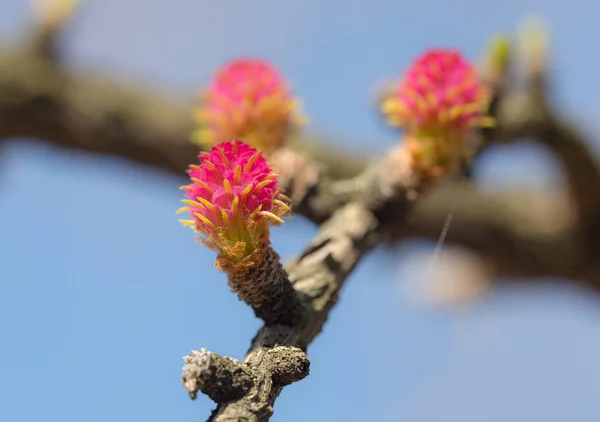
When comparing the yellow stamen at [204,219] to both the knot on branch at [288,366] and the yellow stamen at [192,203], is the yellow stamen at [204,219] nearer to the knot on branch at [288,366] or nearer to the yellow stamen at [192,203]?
the yellow stamen at [192,203]

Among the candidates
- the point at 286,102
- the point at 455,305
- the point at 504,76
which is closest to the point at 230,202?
the point at 286,102

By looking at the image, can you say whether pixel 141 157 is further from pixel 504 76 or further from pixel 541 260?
pixel 541 260

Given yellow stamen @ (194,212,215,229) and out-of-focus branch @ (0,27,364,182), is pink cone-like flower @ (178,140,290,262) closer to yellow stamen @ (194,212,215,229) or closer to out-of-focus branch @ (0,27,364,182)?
yellow stamen @ (194,212,215,229)

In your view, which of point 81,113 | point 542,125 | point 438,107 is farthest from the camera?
point 81,113

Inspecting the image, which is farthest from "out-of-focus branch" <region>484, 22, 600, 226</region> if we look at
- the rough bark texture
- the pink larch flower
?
the rough bark texture

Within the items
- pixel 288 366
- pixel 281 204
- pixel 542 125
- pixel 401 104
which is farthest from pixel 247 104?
pixel 542 125

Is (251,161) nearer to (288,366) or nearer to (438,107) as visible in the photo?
(288,366)
